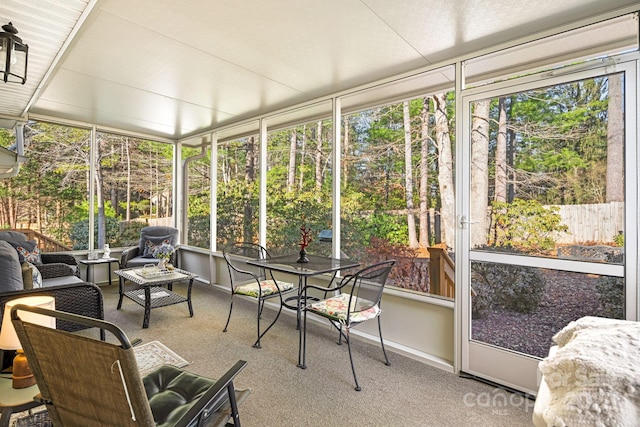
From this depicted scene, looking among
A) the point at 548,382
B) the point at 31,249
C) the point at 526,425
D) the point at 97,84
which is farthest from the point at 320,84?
the point at 31,249

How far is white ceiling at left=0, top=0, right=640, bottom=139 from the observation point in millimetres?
1959

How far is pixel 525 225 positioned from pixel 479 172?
0.53 meters

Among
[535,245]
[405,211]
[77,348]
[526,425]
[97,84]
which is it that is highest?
[97,84]

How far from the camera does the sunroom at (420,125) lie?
78.4 inches

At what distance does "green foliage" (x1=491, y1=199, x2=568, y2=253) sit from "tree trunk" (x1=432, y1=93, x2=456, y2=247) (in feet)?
3.28

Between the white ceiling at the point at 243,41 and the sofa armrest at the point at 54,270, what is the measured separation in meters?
1.81

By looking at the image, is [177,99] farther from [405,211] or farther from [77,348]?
[77,348]

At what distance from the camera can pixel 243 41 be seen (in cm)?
243

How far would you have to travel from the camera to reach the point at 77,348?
1071mm

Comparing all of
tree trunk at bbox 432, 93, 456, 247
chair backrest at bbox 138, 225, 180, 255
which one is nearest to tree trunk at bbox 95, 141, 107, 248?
chair backrest at bbox 138, 225, 180, 255

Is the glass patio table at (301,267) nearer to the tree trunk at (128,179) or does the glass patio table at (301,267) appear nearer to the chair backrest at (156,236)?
the chair backrest at (156,236)

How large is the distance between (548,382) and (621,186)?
1.52m

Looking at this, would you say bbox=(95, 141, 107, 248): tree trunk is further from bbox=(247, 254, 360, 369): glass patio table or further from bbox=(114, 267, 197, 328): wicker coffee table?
bbox=(247, 254, 360, 369): glass patio table

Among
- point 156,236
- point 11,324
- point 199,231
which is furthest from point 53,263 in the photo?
point 11,324
